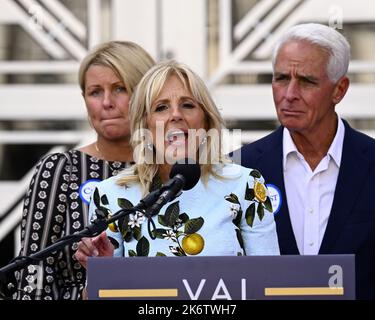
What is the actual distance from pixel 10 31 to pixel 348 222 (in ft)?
7.33

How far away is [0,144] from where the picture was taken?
573 centimetres

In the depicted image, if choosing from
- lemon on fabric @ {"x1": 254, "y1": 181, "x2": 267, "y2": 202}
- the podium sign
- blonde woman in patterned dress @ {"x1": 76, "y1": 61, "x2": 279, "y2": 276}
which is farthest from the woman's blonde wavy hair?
the podium sign

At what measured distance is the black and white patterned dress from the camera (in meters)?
4.13

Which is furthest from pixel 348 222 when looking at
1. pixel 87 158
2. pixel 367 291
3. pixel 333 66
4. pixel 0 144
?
pixel 0 144

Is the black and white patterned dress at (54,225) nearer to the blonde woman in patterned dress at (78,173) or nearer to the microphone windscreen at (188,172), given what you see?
the blonde woman in patterned dress at (78,173)

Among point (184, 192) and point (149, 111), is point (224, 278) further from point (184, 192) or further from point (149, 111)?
point (149, 111)

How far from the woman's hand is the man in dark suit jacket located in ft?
2.78

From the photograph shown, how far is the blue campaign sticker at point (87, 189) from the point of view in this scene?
418 centimetres

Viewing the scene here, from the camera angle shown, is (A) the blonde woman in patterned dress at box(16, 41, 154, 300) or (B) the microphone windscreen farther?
(A) the blonde woman in patterned dress at box(16, 41, 154, 300)

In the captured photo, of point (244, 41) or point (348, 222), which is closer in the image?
point (348, 222)

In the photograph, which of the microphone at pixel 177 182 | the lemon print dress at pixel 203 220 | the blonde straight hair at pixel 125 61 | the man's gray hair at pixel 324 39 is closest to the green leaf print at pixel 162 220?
the lemon print dress at pixel 203 220

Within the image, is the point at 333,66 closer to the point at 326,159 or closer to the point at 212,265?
the point at 326,159

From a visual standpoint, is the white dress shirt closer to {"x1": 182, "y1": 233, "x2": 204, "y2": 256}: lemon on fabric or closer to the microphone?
{"x1": 182, "y1": 233, "x2": 204, "y2": 256}: lemon on fabric
